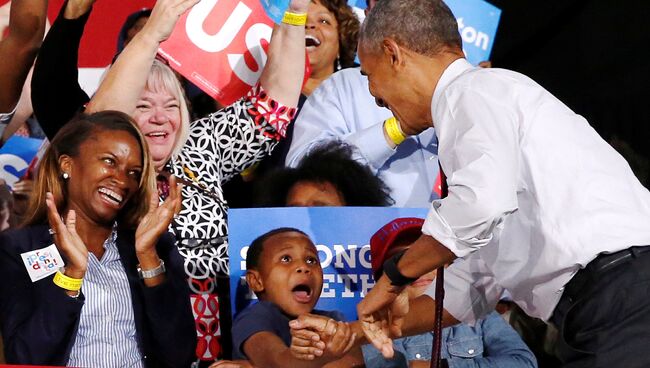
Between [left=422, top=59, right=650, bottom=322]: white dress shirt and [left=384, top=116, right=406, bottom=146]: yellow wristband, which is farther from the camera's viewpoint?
[left=384, top=116, right=406, bottom=146]: yellow wristband

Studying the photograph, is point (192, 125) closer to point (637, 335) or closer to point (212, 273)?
point (212, 273)

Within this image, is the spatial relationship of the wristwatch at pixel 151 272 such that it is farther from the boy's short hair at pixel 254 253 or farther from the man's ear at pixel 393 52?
the man's ear at pixel 393 52

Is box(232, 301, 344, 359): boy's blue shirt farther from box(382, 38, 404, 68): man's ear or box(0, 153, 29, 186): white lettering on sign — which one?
box(382, 38, 404, 68): man's ear

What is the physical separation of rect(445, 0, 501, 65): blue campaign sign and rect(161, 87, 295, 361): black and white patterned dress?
71 centimetres

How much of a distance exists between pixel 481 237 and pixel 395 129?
1072mm

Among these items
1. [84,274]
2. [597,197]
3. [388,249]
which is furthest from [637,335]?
[84,274]

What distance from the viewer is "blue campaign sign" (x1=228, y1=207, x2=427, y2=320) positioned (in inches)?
134

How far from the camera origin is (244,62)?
3.57 meters

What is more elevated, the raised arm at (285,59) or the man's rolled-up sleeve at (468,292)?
the raised arm at (285,59)

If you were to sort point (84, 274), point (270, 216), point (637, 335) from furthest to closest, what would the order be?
point (270, 216)
point (84, 274)
point (637, 335)

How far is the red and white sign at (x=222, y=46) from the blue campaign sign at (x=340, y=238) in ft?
1.50

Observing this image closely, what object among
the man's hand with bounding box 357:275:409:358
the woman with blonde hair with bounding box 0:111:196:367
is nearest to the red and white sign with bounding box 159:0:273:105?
the woman with blonde hair with bounding box 0:111:196:367

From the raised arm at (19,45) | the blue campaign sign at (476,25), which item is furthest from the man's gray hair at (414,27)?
the raised arm at (19,45)

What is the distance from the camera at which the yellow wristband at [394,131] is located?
3469mm
